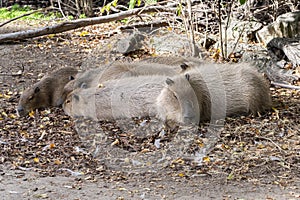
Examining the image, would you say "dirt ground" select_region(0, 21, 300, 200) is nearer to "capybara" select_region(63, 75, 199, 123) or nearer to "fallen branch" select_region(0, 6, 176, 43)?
"capybara" select_region(63, 75, 199, 123)

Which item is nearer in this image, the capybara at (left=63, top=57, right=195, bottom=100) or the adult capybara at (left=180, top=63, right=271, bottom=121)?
the adult capybara at (left=180, top=63, right=271, bottom=121)

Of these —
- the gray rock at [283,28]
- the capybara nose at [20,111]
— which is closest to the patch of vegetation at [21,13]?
the gray rock at [283,28]

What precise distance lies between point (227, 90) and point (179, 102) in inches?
27.9

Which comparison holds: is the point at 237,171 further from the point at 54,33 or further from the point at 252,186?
the point at 54,33

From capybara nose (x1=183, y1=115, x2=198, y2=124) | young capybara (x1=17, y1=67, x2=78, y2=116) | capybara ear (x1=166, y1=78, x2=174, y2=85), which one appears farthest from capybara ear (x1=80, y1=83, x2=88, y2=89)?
capybara nose (x1=183, y1=115, x2=198, y2=124)

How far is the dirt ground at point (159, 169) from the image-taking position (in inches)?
160

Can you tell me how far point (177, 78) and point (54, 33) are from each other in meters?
4.14

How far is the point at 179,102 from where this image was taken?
206 inches

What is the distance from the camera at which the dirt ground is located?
405 cm

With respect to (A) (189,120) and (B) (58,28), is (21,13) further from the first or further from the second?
(A) (189,120)

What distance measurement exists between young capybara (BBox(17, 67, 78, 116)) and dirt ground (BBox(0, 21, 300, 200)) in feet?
0.46

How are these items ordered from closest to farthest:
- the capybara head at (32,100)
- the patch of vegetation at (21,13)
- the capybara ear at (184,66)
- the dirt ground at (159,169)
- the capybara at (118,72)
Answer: the dirt ground at (159,169) → the capybara ear at (184,66) → the capybara head at (32,100) → the capybara at (118,72) → the patch of vegetation at (21,13)

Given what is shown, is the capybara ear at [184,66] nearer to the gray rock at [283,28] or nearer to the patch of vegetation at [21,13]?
the gray rock at [283,28]

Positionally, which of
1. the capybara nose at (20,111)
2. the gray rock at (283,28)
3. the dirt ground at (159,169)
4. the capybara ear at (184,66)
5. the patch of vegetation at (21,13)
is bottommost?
the dirt ground at (159,169)
